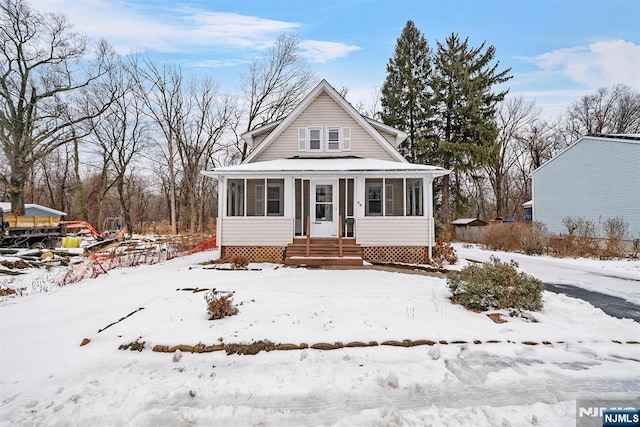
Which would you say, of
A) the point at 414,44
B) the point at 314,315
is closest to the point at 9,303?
the point at 314,315

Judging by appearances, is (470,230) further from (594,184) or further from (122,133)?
(122,133)

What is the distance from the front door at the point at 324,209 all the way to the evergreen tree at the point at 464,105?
1399 centimetres

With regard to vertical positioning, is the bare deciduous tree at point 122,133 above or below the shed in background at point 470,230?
above

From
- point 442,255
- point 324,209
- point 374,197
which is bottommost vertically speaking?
point 442,255

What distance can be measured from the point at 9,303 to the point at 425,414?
28.6 feet

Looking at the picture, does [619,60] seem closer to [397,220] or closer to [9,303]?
[397,220]

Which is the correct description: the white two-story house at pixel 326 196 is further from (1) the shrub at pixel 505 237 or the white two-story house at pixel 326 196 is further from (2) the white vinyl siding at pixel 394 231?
(1) the shrub at pixel 505 237

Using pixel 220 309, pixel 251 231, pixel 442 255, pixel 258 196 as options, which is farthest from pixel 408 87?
pixel 220 309

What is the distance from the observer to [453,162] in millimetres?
22656

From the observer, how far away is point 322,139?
13539 millimetres

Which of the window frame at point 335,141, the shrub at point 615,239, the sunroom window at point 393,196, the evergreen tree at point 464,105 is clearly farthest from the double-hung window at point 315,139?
the shrub at point 615,239

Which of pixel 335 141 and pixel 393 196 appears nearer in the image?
pixel 393 196

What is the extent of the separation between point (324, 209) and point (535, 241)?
10.3 metres

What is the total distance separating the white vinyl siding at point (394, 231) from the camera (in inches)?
422
